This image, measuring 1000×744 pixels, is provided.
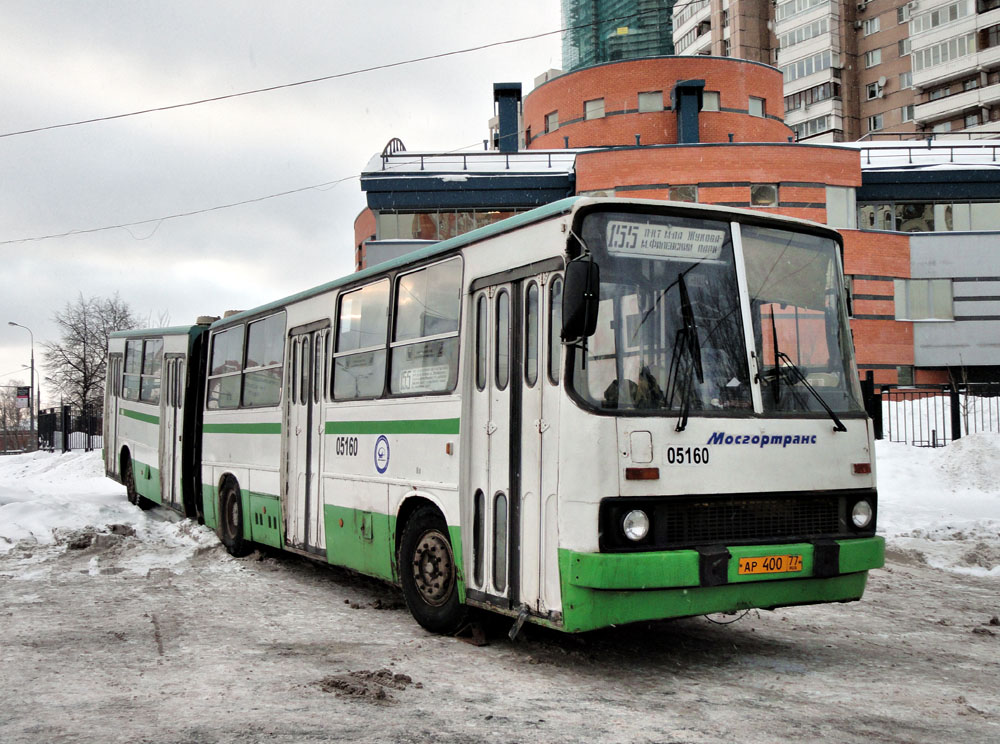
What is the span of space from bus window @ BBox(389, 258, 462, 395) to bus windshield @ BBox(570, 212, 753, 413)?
63.9 inches

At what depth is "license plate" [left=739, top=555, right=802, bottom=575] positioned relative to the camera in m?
6.25

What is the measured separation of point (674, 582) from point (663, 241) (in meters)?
2.13

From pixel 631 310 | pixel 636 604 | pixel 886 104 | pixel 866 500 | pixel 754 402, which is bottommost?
pixel 636 604

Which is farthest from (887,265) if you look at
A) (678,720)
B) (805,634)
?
(678,720)

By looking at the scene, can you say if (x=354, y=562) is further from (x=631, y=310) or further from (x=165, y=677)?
(x=631, y=310)

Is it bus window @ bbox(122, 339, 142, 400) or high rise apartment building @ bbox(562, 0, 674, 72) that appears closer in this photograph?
bus window @ bbox(122, 339, 142, 400)

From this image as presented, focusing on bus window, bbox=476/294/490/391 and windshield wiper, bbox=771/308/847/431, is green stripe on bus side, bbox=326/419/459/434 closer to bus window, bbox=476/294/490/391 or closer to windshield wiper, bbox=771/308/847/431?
bus window, bbox=476/294/490/391

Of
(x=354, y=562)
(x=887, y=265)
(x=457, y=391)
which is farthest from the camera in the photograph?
(x=887, y=265)

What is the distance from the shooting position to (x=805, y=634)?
306 inches

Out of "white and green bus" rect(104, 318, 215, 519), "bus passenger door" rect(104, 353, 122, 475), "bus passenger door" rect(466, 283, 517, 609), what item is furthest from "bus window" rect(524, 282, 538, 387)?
"bus passenger door" rect(104, 353, 122, 475)

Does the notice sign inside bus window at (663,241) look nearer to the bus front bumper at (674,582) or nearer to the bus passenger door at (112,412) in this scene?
the bus front bumper at (674,582)

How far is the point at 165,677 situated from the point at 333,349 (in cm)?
413

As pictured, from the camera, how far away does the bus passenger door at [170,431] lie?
50.1ft

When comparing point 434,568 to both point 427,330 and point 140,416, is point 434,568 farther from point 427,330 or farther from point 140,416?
point 140,416
